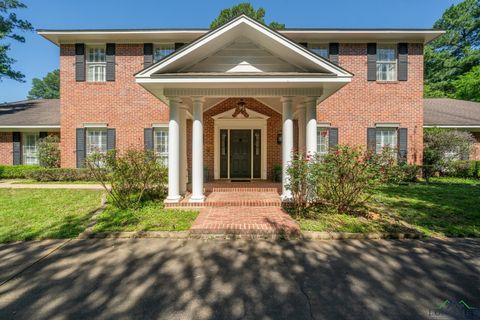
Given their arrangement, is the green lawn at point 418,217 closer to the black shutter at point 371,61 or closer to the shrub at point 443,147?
the shrub at point 443,147

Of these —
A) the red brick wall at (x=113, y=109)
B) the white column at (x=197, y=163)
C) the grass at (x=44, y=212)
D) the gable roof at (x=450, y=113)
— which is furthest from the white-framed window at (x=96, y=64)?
the gable roof at (x=450, y=113)

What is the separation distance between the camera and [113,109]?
11.7 m

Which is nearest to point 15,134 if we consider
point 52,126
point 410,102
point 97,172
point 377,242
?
point 52,126

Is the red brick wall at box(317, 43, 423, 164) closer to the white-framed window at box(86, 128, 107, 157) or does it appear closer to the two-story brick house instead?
the two-story brick house

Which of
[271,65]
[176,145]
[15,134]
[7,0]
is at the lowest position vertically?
[176,145]

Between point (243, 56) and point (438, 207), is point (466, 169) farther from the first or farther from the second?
point (243, 56)

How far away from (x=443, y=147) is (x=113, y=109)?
1612 centimetres

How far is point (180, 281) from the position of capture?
3.24 metres

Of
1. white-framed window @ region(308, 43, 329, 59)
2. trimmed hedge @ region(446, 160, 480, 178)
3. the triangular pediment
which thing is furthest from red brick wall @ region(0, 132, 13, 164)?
trimmed hedge @ region(446, 160, 480, 178)

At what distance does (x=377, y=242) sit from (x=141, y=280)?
4.23 meters

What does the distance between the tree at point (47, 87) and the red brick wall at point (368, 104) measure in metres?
67.6

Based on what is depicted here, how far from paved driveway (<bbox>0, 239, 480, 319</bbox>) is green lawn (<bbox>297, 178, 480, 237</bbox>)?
532 millimetres

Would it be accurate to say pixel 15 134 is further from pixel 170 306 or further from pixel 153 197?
pixel 170 306

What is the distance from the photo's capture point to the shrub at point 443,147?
36.9 feet
